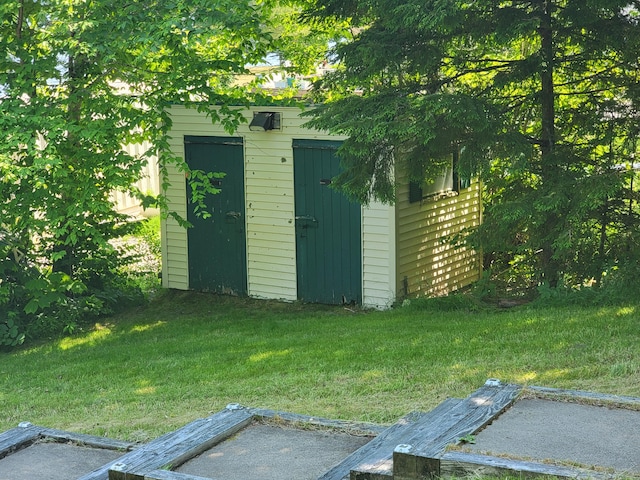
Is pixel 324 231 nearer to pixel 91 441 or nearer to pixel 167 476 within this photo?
pixel 91 441

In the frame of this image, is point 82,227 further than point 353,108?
Yes

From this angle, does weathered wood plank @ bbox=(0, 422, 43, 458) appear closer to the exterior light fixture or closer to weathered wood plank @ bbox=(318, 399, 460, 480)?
weathered wood plank @ bbox=(318, 399, 460, 480)

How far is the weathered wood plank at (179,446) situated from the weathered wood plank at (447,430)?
998 millimetres

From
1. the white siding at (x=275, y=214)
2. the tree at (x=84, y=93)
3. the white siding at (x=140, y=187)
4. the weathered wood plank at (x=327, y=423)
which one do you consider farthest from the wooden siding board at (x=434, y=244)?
the white siding at (x=140, y=187)

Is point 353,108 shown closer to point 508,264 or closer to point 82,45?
point 82,45

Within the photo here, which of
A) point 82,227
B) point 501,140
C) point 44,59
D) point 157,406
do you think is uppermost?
point 44,59

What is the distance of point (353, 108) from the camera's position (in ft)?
29.5

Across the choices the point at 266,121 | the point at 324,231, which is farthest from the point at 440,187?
the point at 266,121

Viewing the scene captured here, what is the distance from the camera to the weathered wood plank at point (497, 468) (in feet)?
11.0

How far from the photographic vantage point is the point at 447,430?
389 cm

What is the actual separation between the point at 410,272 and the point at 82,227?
4399 millimetres

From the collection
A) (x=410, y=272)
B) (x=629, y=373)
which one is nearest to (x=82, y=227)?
(x=410, y=272)

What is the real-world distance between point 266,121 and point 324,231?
5.34 ft

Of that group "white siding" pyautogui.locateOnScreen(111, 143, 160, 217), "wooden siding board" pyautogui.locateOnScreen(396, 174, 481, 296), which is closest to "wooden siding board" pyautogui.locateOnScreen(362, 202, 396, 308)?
"wooden siding board" pyautogui.locateOnScreen(396, 174, 481, 296)
